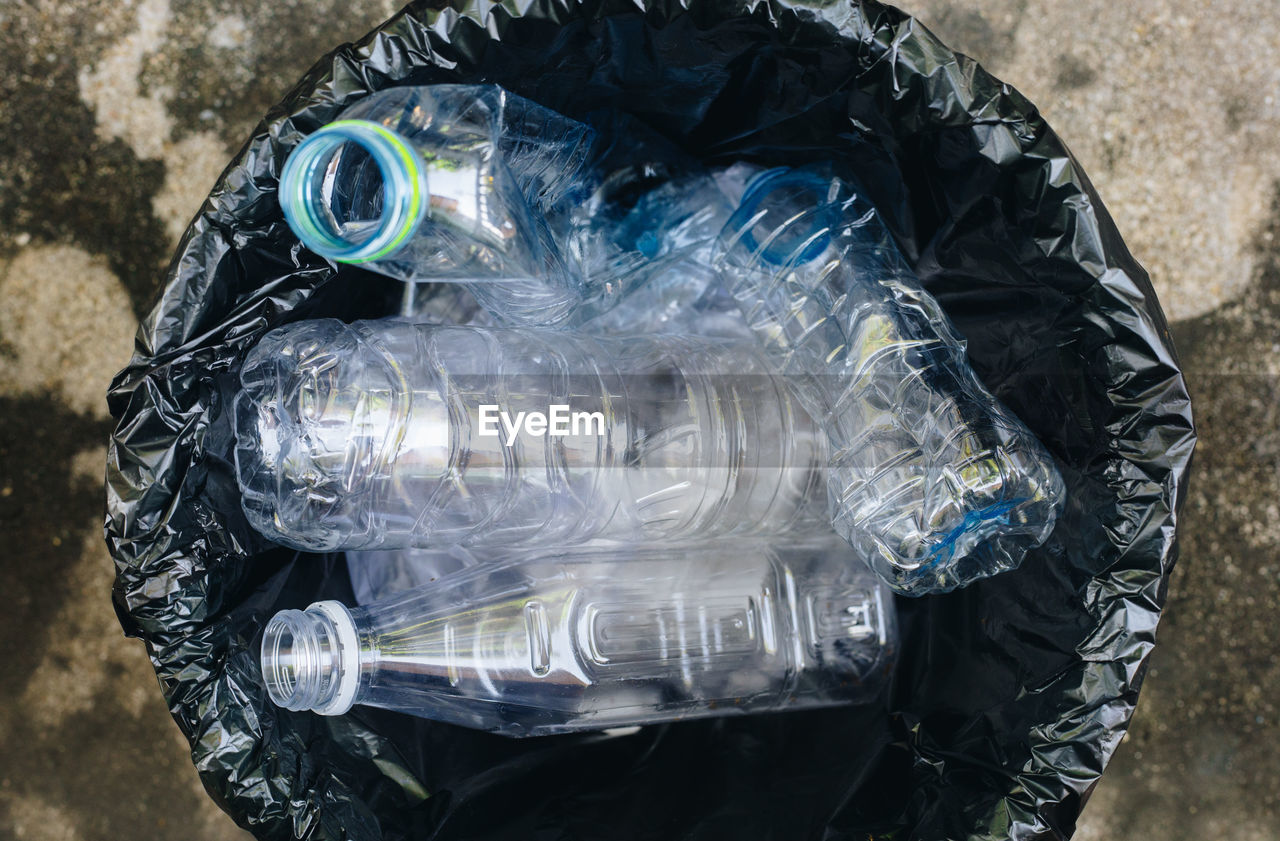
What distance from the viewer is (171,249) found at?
1375mm

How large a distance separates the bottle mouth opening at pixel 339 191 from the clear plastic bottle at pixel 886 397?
1.63 feet

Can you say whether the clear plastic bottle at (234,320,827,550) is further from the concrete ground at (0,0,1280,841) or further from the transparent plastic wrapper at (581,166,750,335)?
the concrete ground at (0,0,1280,841)

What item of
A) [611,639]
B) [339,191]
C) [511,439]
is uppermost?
[339,191]

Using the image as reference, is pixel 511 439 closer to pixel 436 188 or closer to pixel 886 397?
pixel 436 188

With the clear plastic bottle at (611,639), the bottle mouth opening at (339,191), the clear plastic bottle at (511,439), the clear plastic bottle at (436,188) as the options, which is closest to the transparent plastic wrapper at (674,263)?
the clear plastic bottle at (511,439)

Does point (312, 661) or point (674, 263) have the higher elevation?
point (674, 263)

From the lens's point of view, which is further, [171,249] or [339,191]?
[171,249]

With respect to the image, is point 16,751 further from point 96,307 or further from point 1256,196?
point 1256,196

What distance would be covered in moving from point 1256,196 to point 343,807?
4.95 ft

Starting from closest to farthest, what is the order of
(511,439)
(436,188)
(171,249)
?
(436,188) → (511,439) → (171,249)

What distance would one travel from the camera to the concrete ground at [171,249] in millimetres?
1349

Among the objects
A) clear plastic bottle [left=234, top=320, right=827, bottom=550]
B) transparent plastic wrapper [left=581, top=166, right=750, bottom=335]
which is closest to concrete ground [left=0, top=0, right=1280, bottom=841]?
transparent plastic wrapper [left=581, top=166, right=750, bottom=335]

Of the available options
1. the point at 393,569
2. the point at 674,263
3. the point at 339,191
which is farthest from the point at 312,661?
the point at 674,263

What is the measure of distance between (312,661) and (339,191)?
1.49 feet
